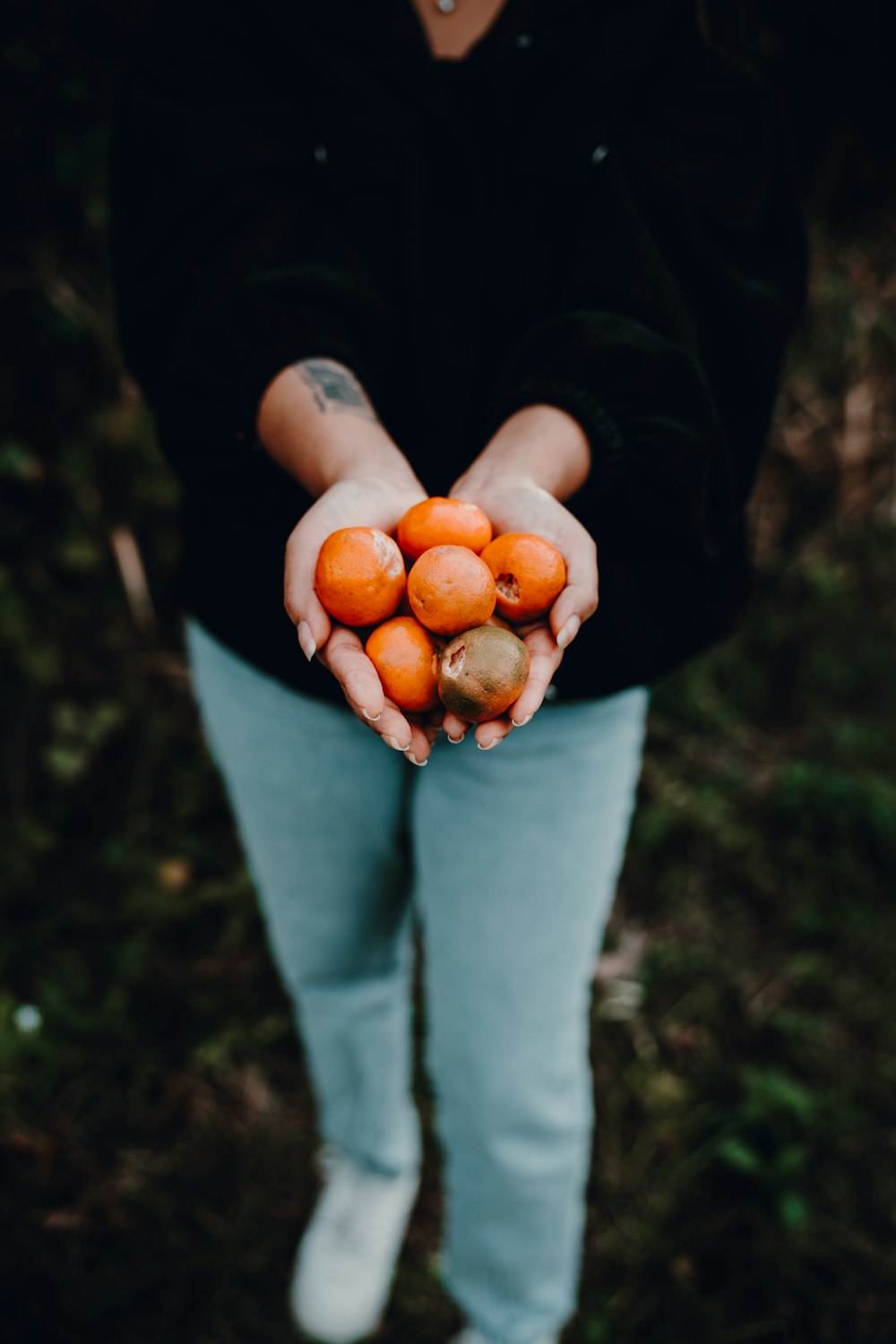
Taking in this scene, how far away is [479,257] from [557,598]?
0.78m

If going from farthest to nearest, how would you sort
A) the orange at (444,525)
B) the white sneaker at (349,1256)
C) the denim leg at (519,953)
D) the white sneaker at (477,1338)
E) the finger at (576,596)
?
the white sneaker at (349,1256) < the white sneaker at (477,1338) < the denim leg at (519,953) < the orange at (444,525) < the finger at (576,596)

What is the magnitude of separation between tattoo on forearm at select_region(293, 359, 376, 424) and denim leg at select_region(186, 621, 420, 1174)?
0.61 metres

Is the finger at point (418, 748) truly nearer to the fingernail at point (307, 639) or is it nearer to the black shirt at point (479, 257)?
the fingernail at point (307, 639)

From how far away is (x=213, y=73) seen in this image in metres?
1.79

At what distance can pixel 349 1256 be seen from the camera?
2742 millimetres

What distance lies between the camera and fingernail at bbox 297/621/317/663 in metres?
1.48

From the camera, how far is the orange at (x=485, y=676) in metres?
1.50

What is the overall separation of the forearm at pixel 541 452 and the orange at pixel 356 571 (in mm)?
260

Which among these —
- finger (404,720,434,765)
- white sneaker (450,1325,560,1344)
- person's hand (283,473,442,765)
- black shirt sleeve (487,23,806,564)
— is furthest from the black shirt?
white sneaker (450,1325,560,1344)

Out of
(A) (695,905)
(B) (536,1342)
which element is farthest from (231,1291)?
(A) (695,905)

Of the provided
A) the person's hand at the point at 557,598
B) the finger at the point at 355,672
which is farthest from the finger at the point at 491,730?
the finger at the point at 355,672

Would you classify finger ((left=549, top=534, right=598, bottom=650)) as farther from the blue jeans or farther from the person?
the blue jeans

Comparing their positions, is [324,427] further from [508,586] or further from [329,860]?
[329,860]

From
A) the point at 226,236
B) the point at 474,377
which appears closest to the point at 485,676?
the point at 474,377
